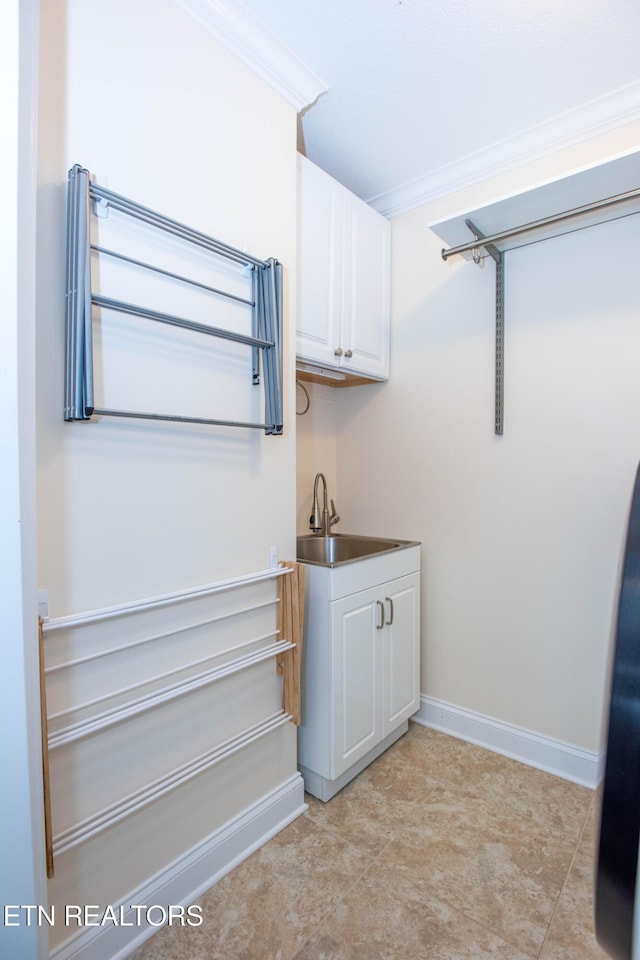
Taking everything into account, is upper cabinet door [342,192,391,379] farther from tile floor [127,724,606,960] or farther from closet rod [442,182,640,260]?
tile floor [127,724,606,960]

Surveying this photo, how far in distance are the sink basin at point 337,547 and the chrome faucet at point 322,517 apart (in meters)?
0.06

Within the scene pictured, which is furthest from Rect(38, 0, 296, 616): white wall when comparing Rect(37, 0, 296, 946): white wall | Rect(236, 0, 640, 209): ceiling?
Rect(236, 0, 640, 209): ceiling

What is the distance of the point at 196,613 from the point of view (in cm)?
140

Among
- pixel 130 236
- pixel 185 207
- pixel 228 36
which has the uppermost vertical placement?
pixel 228 36

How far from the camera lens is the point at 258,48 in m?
1.50

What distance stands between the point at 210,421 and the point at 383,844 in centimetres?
153

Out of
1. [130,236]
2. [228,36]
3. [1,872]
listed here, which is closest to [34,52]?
[130,236]

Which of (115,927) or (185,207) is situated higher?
(185,207)

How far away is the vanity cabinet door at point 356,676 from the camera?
175cm

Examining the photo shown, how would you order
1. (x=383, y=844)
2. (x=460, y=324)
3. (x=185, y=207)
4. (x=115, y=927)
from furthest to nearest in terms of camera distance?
(x=460, y=324)
(x=383, y=844)
(x=185, y=207)
(x=115, y=927)

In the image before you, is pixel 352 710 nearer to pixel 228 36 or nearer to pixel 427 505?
pixel 427 505

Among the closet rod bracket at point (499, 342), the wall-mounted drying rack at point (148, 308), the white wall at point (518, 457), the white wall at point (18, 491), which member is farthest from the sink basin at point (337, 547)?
the white wall at point (18, 491)

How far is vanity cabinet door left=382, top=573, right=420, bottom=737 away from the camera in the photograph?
2.01 meters

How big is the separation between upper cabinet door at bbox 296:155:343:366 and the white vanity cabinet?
924mm
